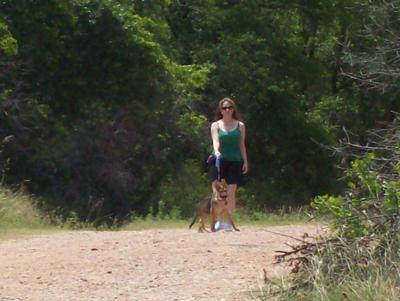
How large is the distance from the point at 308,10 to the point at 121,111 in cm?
891

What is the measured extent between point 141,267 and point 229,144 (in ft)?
13.5

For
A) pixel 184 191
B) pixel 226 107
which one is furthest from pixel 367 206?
pixel 184 191

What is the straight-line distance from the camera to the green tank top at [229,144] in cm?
1339

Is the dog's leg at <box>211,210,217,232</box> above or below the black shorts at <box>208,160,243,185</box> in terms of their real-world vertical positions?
below

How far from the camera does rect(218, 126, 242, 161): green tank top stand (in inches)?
527

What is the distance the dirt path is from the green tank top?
1813 millimetres

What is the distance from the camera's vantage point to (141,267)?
375 inches

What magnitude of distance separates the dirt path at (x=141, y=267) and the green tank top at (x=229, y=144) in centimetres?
181

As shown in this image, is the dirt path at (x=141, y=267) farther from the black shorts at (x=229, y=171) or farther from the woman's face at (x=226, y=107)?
the woman's face at (x=226, y=107)

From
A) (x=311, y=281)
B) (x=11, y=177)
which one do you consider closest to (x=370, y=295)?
(x=311, y=281)

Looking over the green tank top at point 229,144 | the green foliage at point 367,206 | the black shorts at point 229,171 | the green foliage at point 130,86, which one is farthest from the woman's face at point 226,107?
the green foliage at point 130,86

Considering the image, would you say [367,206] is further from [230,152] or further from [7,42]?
[7,42]

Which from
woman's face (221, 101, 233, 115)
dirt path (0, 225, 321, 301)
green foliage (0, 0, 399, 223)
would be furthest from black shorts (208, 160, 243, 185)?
green foliage (0, 0, 399, 223)

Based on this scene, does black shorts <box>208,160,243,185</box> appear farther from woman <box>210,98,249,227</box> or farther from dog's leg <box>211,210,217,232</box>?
dog's leg <box>211,210,217,232</box>
